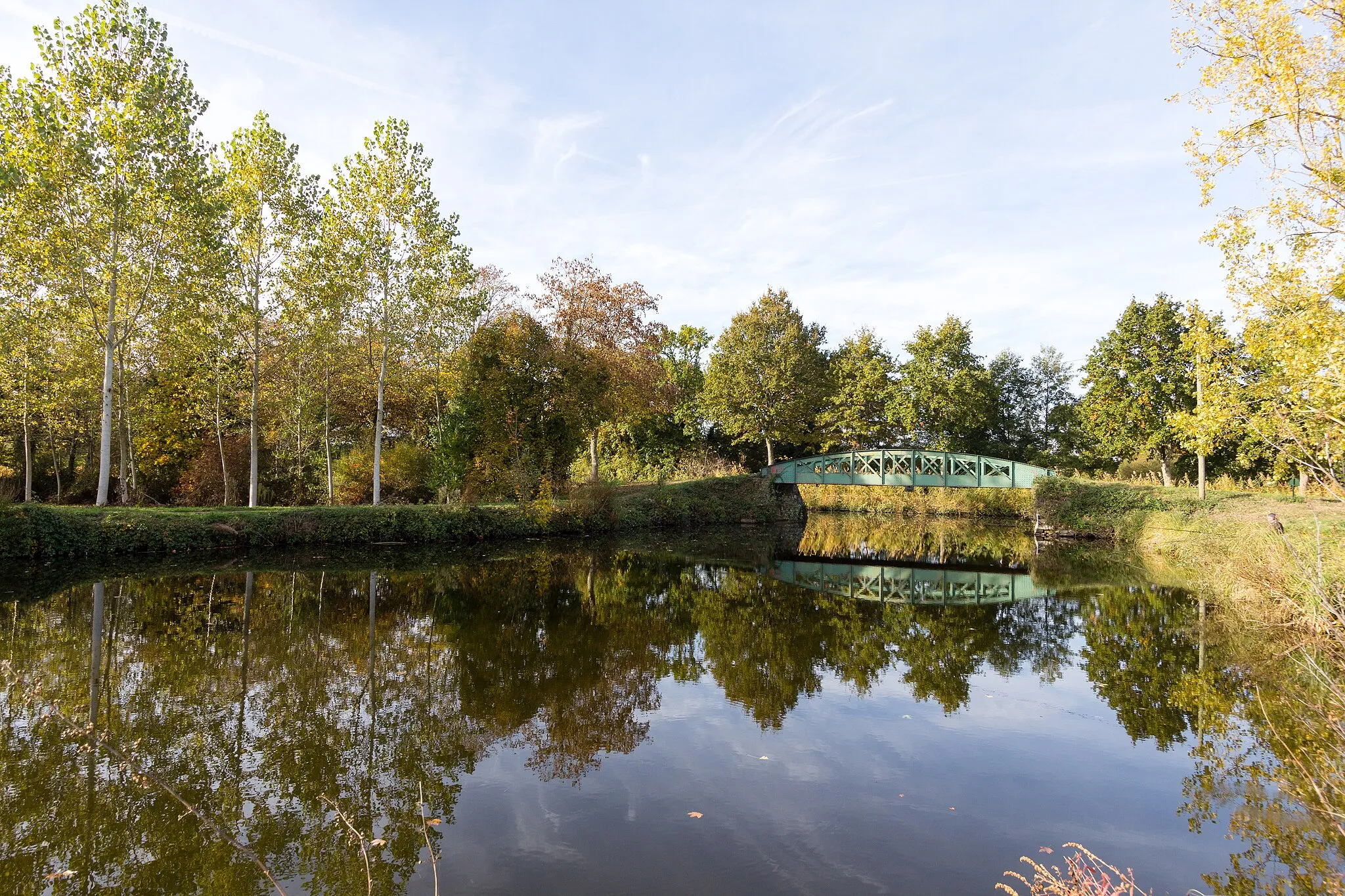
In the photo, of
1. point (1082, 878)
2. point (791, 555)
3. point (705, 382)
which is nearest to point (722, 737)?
point (1082, 878)

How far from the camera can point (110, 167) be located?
647 inches

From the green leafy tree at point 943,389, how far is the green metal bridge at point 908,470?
23.5ft

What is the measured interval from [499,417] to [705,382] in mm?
16427

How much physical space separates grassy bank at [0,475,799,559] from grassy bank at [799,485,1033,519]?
10061 mm

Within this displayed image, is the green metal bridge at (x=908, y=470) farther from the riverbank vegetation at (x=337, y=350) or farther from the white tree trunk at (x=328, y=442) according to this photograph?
the white tree trunk at (x=328, y=442)

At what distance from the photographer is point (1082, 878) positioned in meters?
3.31

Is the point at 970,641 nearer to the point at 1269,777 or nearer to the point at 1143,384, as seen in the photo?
the point at 1269,777

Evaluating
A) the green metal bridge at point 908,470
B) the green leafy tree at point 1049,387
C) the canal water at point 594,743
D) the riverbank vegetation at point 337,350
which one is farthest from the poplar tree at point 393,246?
the green leafy tree at point 1049,387

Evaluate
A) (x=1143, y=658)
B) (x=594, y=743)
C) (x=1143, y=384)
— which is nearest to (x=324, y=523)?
(x=594, y=743)

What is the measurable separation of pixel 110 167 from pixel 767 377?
83.4ft

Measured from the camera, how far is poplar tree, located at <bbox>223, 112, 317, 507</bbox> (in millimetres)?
18984

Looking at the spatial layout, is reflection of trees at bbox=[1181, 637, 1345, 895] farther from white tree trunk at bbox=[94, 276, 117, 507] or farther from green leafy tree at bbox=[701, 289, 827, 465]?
green leafy tree at bbox=[701, 289, 827, 465]

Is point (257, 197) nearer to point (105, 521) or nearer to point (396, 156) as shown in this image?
point (396, 156)

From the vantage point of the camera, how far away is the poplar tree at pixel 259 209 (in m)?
19.0
